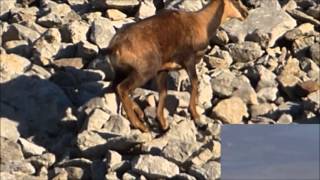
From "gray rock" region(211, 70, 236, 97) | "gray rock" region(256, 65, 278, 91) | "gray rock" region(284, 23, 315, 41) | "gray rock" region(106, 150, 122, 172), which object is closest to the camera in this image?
"gray rock" region(106, 150, 122, 172)

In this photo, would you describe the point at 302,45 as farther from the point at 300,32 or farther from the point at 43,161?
the point at 43,161

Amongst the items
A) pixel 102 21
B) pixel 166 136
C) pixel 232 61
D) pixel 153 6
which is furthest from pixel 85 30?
pixel 166 136

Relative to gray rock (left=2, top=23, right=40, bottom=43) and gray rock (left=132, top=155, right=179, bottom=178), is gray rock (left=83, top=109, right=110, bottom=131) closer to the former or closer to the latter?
gray rock (left=132, top=155, right=179, bottom=178)

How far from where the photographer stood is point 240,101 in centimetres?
972

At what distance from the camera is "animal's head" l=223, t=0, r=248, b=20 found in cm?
1084

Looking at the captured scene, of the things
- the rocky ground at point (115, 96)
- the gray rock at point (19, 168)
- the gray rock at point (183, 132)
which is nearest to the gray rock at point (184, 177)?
the rocky ground at point (115, 96)

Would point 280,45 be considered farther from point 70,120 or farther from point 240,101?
point 70,120

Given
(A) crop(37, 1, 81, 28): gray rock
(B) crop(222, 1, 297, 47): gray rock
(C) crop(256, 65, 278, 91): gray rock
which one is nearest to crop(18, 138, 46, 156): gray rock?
(C) crop(256, 65, 278, 91): gray rock

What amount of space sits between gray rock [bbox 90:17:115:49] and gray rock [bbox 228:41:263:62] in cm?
139

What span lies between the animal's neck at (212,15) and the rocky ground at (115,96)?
0.39 m

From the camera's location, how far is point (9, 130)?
9.49 metres

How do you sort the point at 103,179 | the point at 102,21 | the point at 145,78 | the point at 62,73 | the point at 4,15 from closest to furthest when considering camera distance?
the point at 103,179 < the point at 145,78 < the point at 62,73 < the point at 102,21 < the point at 4,15

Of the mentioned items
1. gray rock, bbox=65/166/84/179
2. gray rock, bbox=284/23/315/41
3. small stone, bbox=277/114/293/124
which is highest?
gray rock, bbox=284/23/315/41

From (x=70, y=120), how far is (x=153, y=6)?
2.69 metres
